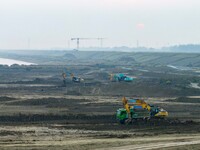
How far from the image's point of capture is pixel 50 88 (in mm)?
61531

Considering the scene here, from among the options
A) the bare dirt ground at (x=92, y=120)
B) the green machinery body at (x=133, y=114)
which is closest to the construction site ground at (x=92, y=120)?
the bare dirt ground at (x=92, y=120)

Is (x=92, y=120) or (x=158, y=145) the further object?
(x=92, y=120)

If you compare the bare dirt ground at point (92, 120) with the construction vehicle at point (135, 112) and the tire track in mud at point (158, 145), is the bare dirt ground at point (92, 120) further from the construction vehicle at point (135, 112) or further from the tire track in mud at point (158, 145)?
the construction vehicle at point (135, 112)

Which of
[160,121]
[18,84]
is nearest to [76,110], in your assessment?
[160,121]

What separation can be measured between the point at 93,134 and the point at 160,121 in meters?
7.12

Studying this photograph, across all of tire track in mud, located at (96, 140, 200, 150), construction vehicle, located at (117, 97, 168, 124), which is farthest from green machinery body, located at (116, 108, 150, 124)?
tire track in mud, located at (96, 140, 200, 150)

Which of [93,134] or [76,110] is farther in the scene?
[76,110]

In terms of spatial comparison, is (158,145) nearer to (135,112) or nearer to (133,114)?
(133,114)

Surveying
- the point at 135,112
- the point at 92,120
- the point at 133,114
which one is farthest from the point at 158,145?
the point at 92,120

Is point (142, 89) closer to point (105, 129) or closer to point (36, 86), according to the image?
point (36, 86)

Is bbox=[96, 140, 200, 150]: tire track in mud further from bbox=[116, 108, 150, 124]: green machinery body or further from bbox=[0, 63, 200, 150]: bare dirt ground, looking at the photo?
bbox=[116, 108, 150, 124]: green machinery body

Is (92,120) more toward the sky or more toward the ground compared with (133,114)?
more toward the ground

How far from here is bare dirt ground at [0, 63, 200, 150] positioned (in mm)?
25219

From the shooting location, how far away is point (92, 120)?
35.8 metres
